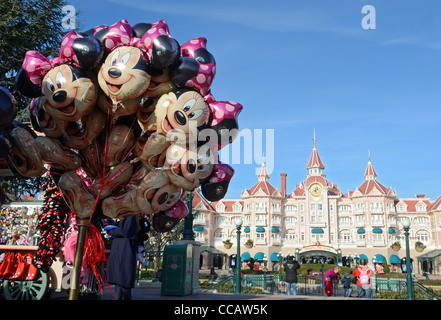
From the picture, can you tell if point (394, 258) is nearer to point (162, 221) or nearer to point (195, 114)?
point (162, 221)

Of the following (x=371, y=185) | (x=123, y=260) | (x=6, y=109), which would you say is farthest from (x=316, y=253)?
(x=6, y=109)

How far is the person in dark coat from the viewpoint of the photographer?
5.16 m

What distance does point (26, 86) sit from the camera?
185 inches

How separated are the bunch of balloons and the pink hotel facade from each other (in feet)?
158

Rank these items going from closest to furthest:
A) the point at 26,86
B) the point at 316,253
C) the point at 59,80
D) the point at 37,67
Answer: the point at 59,80, the point at 37,67, the point at 26,86, the point at 316,253

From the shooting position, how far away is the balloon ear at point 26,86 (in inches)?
183

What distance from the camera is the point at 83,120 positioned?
468 centimetres

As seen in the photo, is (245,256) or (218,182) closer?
(218,182)

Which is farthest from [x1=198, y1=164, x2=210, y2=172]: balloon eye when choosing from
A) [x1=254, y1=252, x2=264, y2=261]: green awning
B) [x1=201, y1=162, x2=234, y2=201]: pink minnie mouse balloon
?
[x1=254, y1=252, x2=264, y2=261]: green awning

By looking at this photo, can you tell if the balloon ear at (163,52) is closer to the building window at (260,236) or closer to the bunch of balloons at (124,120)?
the bunch of balloons at (124,120)

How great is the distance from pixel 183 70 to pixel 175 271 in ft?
21.4

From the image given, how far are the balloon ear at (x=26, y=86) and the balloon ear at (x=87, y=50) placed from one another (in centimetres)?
87

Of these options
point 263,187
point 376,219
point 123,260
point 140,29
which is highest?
point 263,187

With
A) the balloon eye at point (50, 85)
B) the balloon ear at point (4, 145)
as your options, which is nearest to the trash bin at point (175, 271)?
the balloon ear at point (4, 145)
